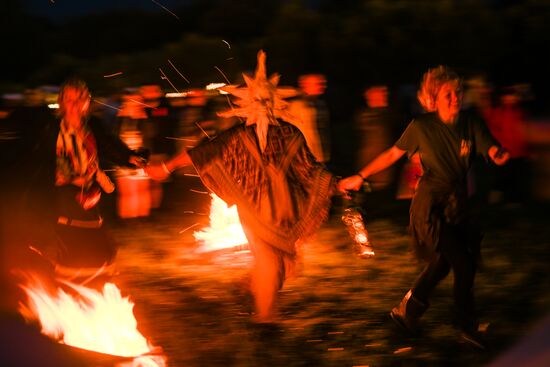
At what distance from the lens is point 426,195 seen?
237 inches

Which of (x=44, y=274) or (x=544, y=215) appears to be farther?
(x=544, y=215)

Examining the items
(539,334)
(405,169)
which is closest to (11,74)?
(405,169)

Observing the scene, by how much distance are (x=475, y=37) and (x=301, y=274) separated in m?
25.6

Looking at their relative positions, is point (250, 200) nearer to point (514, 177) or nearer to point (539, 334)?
point (539, 334)

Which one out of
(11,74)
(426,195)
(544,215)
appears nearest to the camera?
(426,195)

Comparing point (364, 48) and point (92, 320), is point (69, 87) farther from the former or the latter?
point (364, 48)

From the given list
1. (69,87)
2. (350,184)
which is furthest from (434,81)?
(69,87)

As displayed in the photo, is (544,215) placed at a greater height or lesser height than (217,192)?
lesser

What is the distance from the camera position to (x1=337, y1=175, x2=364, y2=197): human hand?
6.22 metres

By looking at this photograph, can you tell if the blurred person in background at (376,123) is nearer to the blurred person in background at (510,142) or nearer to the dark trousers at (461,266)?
the blurred person in background at (510,142)

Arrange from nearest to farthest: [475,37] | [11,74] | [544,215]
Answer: [544,215] → [475,37] → [11,74]

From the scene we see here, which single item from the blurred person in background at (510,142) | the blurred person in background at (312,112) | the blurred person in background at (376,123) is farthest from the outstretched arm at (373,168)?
the blurred person in background at (510,142)

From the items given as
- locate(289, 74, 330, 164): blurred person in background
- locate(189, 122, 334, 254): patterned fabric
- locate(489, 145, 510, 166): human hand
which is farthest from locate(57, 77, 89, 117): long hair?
locate(289, 74, 330, 164): blurred person in background

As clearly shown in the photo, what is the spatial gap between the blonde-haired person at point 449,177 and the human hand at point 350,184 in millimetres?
374
